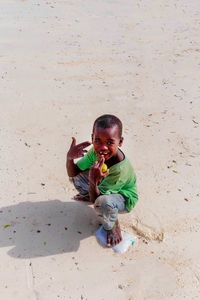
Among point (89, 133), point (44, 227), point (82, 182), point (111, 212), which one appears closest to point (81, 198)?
point (82, 182)

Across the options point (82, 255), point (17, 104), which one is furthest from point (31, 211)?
point (17, 104)

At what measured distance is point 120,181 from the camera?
2715 millimetres

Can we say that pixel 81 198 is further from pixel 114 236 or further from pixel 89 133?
pixel 89 133

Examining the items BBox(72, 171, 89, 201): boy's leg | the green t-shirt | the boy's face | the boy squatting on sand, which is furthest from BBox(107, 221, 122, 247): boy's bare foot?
the boy's face

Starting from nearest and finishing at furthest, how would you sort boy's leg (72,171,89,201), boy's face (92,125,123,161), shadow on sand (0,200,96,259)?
boy's face (92,125,123,161) → shadow on sand (0,200,96,259) → boy's leg (72,171,89,201)

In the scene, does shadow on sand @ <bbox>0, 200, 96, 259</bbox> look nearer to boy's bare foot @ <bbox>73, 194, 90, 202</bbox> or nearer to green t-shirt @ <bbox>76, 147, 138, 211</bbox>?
boy's bare foot @ <bbox>73, 194, 90, 202</bbox>

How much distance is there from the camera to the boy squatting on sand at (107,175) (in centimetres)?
256

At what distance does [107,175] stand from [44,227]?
1.75 feet

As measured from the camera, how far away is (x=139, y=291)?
2.55 meters

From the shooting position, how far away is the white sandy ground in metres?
2.65

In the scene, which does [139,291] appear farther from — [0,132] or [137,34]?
[137,34]

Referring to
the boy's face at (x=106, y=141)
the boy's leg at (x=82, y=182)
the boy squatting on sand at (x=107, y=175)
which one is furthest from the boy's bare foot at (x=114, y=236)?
the boy's face at (x=106, y=141)

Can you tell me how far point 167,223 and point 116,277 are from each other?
55 centimetres

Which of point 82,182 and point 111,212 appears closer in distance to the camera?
point 111,212
